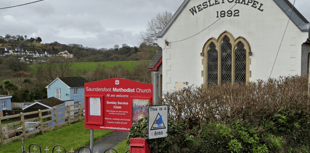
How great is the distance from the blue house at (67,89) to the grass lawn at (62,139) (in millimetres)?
27062

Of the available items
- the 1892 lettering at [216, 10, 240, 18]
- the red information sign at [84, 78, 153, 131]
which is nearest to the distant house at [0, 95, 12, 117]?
the red information sign at [84, 78, 153, 131]

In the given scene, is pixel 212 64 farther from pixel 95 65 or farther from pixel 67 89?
pixel 95 65

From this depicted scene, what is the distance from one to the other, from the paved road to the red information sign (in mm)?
4020

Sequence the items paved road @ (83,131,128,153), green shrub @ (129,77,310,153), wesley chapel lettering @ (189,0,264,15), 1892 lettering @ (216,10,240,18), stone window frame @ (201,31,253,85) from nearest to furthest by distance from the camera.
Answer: green shrub @ (129,77,310,153) → wesley chapel lettering @ (189,0,264,15) → stone window frame @ (201,31,253,85) → 1892 lettering @ (216,10,240,18) → paved road @ (83,131,128,153)

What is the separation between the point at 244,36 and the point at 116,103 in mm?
6727

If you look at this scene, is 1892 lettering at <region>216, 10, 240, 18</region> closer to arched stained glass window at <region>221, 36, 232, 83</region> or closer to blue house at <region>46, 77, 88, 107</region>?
arched stained glass window at <region>221, 36, 232, 83</region>

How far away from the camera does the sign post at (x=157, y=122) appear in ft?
17.0

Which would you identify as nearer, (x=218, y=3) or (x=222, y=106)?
(x=222, y=106)

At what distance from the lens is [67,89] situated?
137ft

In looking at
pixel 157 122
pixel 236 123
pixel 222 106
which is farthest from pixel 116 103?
pixel 236 123

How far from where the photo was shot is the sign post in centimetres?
519

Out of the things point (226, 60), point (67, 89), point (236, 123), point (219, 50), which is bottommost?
point (236, 123)

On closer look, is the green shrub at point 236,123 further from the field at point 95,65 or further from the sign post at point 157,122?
the field at point 95,65

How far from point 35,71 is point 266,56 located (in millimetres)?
50714
